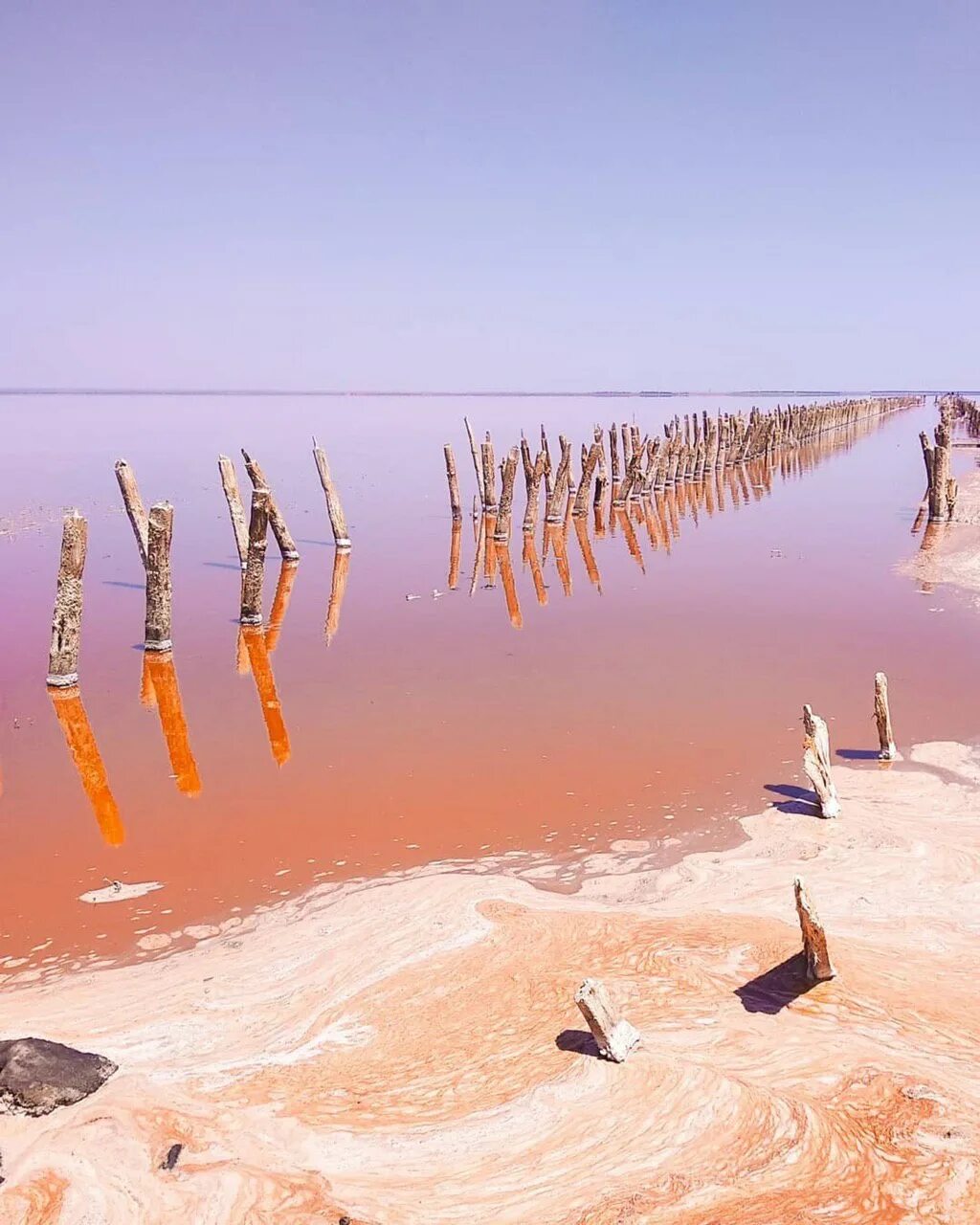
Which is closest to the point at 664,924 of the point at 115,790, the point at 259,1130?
the point at 259,1130

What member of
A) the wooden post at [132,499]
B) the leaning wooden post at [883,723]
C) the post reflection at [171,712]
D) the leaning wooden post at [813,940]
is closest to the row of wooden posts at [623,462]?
the wooden post at [132,499]

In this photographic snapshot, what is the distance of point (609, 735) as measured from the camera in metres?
7.90

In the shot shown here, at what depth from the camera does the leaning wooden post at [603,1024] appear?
12.2ft

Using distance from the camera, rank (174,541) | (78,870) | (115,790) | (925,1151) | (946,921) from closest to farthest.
→ 1. (925,1151)
2. (946,921)
3. (78,870)
4. (115,790)
5. (174,541)

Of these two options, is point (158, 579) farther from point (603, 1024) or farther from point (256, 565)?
point (603, 1024)

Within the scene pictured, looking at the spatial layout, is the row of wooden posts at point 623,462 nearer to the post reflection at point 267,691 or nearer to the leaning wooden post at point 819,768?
the post reflection at point 267,691

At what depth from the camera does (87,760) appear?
25.0 ft

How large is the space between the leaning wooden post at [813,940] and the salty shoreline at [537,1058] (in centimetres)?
10

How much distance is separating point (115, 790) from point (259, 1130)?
13.3ft

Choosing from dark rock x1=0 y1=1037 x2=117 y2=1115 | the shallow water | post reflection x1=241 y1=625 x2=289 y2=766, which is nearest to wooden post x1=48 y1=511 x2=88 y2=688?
the shallow water

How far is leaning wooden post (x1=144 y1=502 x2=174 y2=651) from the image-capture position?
10.1 m

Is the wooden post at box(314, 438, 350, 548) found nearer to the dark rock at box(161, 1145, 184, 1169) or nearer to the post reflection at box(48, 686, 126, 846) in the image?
the post reflection at box(48, 686, 126, 846)

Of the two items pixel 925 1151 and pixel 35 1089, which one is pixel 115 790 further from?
pixel 925 1151

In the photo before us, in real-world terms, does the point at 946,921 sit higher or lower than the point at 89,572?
lower
